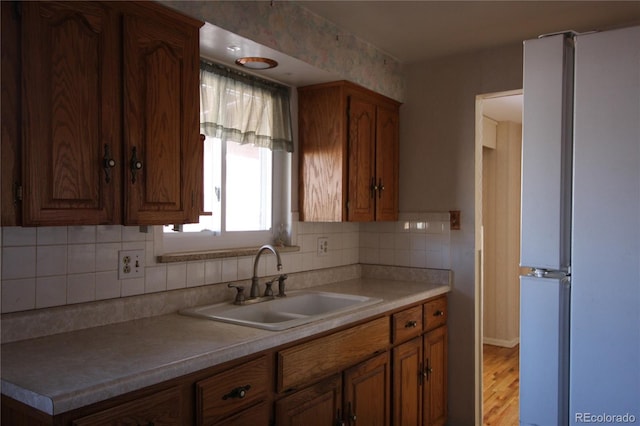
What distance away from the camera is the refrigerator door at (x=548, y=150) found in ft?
3.50

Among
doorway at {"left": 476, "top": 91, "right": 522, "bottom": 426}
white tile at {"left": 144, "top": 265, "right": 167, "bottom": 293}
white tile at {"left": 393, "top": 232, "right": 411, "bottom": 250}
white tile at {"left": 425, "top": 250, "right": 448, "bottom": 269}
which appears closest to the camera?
white tile at {"left": 144, "top": 265, "right": 167, "bottom": 293}

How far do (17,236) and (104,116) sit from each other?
0.50 metres

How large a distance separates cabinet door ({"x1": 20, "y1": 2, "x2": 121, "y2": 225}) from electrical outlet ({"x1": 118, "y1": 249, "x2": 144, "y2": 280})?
38 cm

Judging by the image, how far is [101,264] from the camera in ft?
6.25

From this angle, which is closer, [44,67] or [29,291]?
[44,67]

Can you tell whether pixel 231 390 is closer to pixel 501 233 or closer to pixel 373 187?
pixel 373 187

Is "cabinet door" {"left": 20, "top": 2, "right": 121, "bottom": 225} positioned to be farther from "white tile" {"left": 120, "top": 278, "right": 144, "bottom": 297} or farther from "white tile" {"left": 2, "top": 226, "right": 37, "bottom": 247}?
"white tile" {"left": 120, "top": 278, "right": 144, "bottom": 297}

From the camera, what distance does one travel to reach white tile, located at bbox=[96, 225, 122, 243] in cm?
190

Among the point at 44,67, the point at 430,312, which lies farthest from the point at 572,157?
the point at 430,312

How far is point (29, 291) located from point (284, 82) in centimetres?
174

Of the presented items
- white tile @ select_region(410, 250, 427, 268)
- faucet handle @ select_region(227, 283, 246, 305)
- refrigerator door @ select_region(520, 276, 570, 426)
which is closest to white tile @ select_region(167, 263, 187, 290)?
faucet handle @ select_region(227, 283, 246, 305)

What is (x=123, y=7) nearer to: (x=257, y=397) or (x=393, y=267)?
(x=257, y=397)

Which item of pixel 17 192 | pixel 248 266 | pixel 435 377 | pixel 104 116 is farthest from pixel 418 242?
pixel 17 192

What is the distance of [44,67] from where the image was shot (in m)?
1.46
